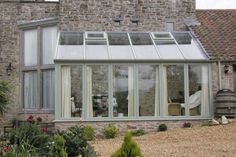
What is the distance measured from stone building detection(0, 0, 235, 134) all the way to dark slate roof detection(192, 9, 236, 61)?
4.6 inches

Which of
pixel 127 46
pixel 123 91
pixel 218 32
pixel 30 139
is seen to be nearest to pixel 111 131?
pixel 123 91

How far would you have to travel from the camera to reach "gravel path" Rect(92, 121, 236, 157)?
448 inches

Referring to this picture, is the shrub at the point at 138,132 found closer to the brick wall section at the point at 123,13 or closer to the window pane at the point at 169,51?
the window pane at the point at 169,51

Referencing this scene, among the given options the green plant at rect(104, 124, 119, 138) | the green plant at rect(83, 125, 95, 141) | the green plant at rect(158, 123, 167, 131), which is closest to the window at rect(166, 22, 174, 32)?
the green plant at rect(158, 123, 167, 131)

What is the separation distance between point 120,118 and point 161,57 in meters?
2.53

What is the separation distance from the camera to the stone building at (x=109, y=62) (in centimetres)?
1655

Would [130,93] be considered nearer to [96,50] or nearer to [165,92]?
[165,92]

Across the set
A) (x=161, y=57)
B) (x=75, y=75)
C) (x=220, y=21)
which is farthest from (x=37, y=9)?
(x=220, y=21)

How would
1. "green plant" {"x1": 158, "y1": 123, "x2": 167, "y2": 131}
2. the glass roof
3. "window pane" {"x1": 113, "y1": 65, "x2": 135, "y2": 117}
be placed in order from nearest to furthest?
1. "green plant" {"x1": 158, "y1": 123, "x2": 167, "y2": 131}
2. "window pane" {"x1": 113, "y1": 65, "x2": 135, "y2": 117}
3. the glass roof

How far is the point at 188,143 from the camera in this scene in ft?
42.7

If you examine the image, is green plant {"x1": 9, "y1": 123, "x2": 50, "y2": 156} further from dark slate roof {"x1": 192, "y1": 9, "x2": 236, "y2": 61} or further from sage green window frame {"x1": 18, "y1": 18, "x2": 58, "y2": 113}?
dark slate roof {"x1": 192, "y1": 9, "x2": 236, "y2": 61}

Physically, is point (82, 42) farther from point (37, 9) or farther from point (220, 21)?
point (220, 21)

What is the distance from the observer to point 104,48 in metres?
17.5

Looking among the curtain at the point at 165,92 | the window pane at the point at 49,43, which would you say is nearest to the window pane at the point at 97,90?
the curtain at the point at 165,92
